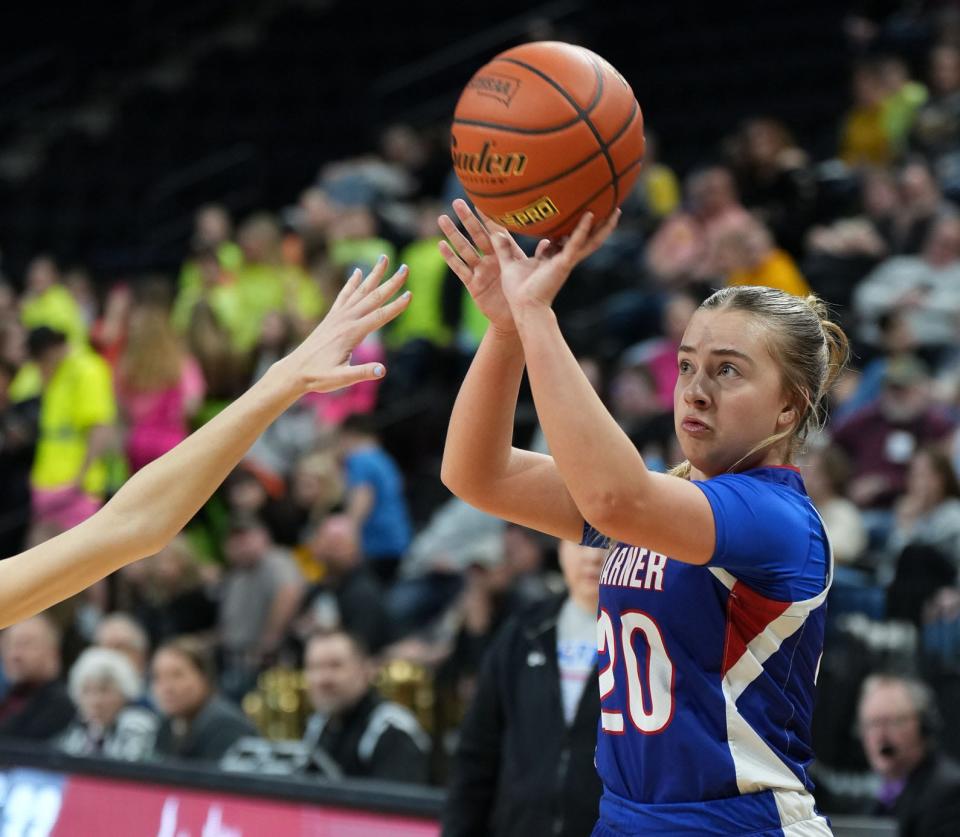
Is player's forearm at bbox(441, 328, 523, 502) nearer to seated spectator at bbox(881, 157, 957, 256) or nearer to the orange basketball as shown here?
the orange basketball

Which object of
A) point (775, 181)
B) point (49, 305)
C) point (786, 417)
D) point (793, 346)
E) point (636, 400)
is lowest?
point (786, 417)

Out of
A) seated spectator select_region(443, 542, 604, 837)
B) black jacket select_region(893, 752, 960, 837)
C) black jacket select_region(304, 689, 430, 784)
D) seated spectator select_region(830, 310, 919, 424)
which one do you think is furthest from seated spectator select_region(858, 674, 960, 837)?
seated spectator select_region(830, 310, 919, 424)

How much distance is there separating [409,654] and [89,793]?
2212mm

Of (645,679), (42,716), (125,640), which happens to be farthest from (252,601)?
(645,679)

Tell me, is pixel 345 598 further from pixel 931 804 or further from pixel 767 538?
pixel 767 538

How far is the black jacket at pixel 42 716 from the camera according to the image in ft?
23.8

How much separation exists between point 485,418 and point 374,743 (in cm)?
335

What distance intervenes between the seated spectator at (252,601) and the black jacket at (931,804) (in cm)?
383

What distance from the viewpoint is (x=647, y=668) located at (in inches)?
Answer: 105

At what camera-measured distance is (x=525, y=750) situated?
4.21m

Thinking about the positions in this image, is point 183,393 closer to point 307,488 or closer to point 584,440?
point 307,488

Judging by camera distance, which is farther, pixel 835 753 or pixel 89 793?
pixel 835 753

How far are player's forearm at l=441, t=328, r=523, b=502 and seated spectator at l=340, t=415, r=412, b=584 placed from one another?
605 cm

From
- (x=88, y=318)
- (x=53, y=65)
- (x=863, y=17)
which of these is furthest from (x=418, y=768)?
(x=53, y=65)
